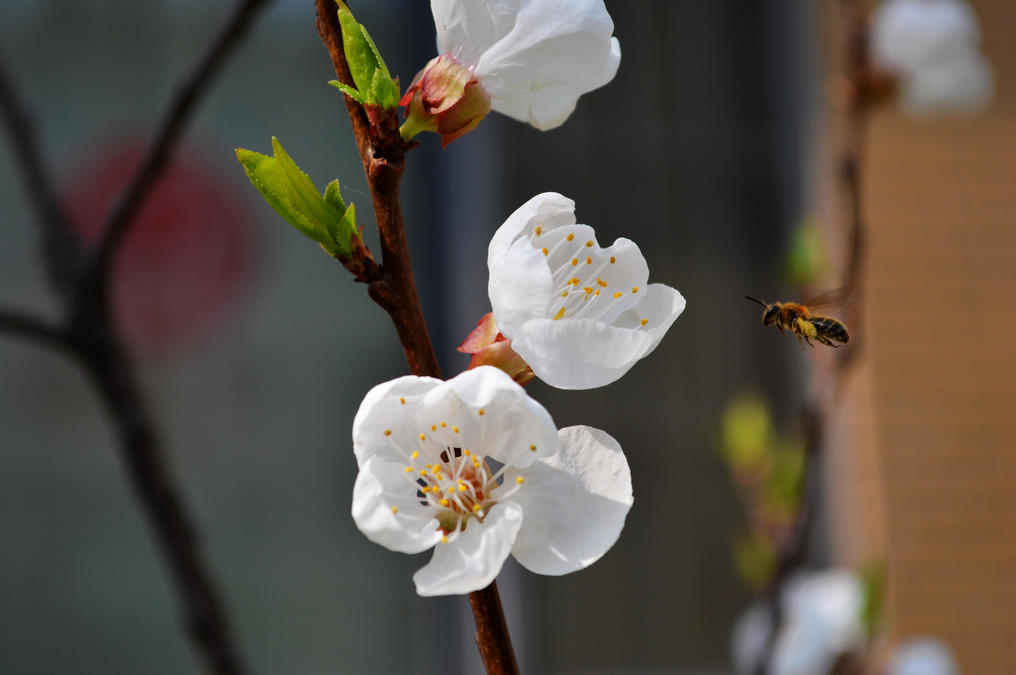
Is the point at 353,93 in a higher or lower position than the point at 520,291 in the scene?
higher

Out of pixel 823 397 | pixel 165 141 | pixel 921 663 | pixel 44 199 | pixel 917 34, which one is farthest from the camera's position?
pixel 917 34

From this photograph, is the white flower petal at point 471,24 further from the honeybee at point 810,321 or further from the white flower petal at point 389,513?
the honeybee at point 810,321

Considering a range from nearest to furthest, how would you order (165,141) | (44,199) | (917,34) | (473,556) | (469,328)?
(473,556), (165,141), (44,199), (917,34), (469,328)

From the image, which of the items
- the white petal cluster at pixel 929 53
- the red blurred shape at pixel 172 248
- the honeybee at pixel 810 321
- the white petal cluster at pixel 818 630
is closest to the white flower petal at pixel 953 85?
the white petal cluster at pixel 929 53

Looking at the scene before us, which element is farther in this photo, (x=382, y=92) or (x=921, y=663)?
(x=921, y=663)

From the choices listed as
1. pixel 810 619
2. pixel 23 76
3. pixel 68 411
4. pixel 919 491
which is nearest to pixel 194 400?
pixel 68 411

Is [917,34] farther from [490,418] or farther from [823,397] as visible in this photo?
[490,418]

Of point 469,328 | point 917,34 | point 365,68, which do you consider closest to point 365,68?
point 365,68

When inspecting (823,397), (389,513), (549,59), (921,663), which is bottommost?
(921,663)
